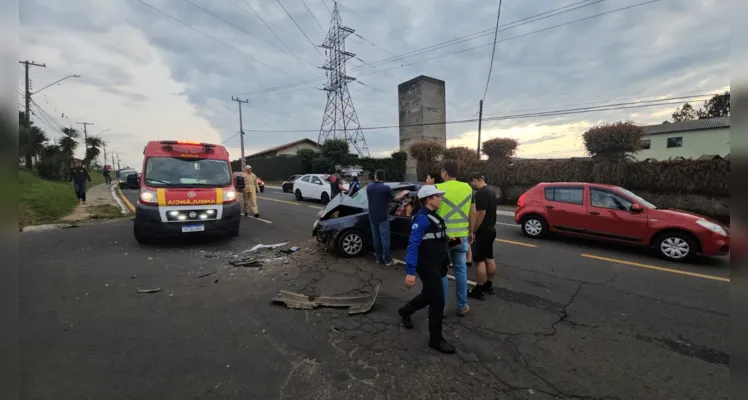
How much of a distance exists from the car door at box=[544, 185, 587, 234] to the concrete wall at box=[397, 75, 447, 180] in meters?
31.4

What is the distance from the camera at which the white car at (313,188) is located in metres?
16.0

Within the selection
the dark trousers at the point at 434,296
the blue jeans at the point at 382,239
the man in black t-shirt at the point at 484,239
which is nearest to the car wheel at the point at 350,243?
the blue jeans at the point at 382,239

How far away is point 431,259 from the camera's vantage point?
3.58 m

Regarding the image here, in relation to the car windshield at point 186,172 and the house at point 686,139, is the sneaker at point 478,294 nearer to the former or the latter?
the car windshield at point 186,172

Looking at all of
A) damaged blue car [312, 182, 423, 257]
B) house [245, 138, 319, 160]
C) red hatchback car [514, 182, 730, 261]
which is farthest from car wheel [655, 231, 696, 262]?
house [245, 138, 319, 160]

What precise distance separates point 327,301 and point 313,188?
12.4m

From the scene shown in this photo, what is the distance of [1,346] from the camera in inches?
47.1

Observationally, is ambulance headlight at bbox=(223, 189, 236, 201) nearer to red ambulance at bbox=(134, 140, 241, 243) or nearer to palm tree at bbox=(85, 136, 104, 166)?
red ambulance at bbox=(134, 140, 241, 243)

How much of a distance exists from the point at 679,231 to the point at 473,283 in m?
4.36

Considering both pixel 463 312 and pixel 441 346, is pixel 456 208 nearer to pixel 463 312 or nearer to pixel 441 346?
pixel 463 312

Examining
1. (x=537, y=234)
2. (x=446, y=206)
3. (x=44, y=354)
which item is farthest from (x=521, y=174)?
(x=44, y=354)

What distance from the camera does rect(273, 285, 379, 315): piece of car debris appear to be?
444 cm

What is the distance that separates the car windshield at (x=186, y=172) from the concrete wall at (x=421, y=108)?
3211 cm

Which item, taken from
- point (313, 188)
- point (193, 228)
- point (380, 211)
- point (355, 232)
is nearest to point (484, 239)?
point (380, 211)
